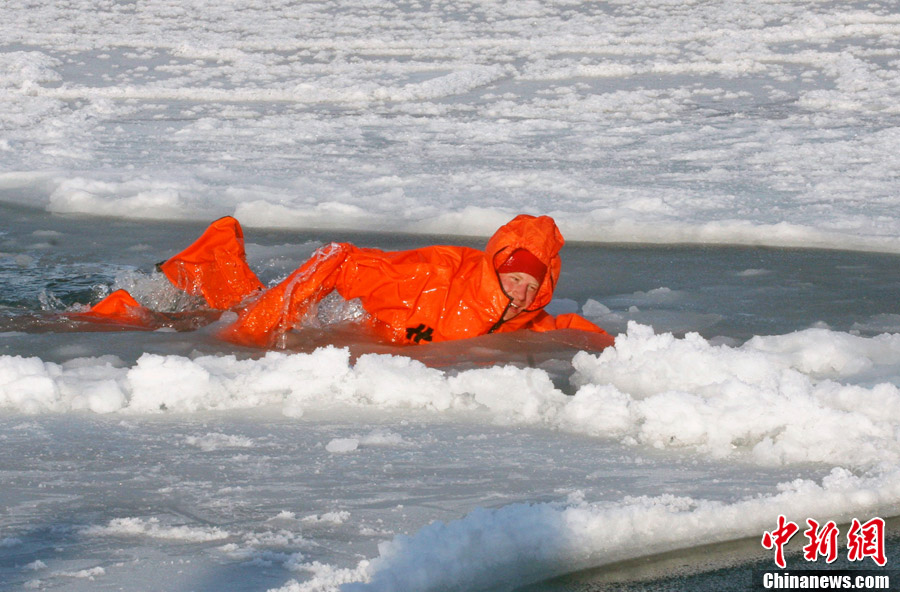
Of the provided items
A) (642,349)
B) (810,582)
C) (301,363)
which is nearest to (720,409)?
(642,349)

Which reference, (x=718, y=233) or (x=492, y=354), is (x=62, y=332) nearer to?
(x=492, y=354)

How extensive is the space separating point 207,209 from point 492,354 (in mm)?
2929

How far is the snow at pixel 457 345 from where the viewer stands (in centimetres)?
261

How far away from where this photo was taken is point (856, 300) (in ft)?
16.1

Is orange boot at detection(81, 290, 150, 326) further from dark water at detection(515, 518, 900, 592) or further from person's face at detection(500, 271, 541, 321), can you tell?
dark water at detection(515, 518, 900, 592)

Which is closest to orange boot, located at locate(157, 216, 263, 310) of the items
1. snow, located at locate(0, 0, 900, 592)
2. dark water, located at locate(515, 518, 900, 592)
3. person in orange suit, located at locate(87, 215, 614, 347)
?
snow, located at locate(0, 0, 900, 592)

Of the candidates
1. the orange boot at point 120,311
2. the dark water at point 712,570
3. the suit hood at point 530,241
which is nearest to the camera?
the dark water at point 712,570

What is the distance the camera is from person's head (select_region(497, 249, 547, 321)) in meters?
4.21

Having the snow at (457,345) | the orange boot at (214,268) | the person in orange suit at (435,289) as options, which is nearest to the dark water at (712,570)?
the snow at (457,345)

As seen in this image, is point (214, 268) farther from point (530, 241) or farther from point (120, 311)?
point (530, 241)

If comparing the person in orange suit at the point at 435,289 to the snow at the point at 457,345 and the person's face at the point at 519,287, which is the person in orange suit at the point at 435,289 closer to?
the person's face at the point at 519,287

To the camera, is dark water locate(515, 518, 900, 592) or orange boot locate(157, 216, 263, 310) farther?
orange boot locate(157, 216, 263, 310)

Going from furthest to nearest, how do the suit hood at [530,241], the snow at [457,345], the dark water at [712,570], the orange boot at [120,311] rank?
the orange boot at [120,311] → the suit hood at [530,241] → the snow at [457,345] → the dark water at [712,570]

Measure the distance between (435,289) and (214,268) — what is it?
1043 millimetres
